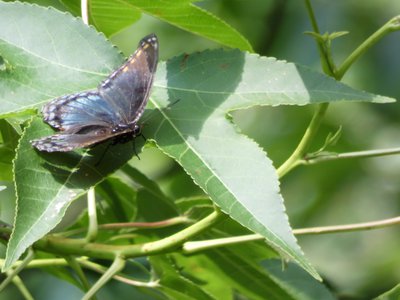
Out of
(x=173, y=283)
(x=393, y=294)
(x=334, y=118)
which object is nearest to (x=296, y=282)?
(x=173, y=283)

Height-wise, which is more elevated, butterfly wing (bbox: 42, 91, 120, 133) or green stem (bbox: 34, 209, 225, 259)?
butterfly wing (bbox: 42, 91, 120, 133)

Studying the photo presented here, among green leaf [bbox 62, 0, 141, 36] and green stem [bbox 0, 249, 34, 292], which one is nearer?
green stem [bbox 0, 249, 34, 292]

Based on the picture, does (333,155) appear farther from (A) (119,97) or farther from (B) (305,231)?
(A) (119,97)

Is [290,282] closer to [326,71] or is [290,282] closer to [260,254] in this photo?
[260,254]

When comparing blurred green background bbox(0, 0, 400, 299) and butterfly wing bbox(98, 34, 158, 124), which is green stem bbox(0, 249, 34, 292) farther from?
blurred green background bbox(0, 0, 400, 299)

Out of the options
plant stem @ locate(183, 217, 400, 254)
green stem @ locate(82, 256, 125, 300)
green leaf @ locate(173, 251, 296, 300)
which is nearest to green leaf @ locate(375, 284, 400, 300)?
plant stem @ locate(183, 217, 400, 254)

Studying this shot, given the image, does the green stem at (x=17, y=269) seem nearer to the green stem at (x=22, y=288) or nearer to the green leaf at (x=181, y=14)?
the green stem at (x=22, y=288)

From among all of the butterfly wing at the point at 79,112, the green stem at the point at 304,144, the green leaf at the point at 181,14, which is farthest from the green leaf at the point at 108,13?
the green stem at the point at 304,144
